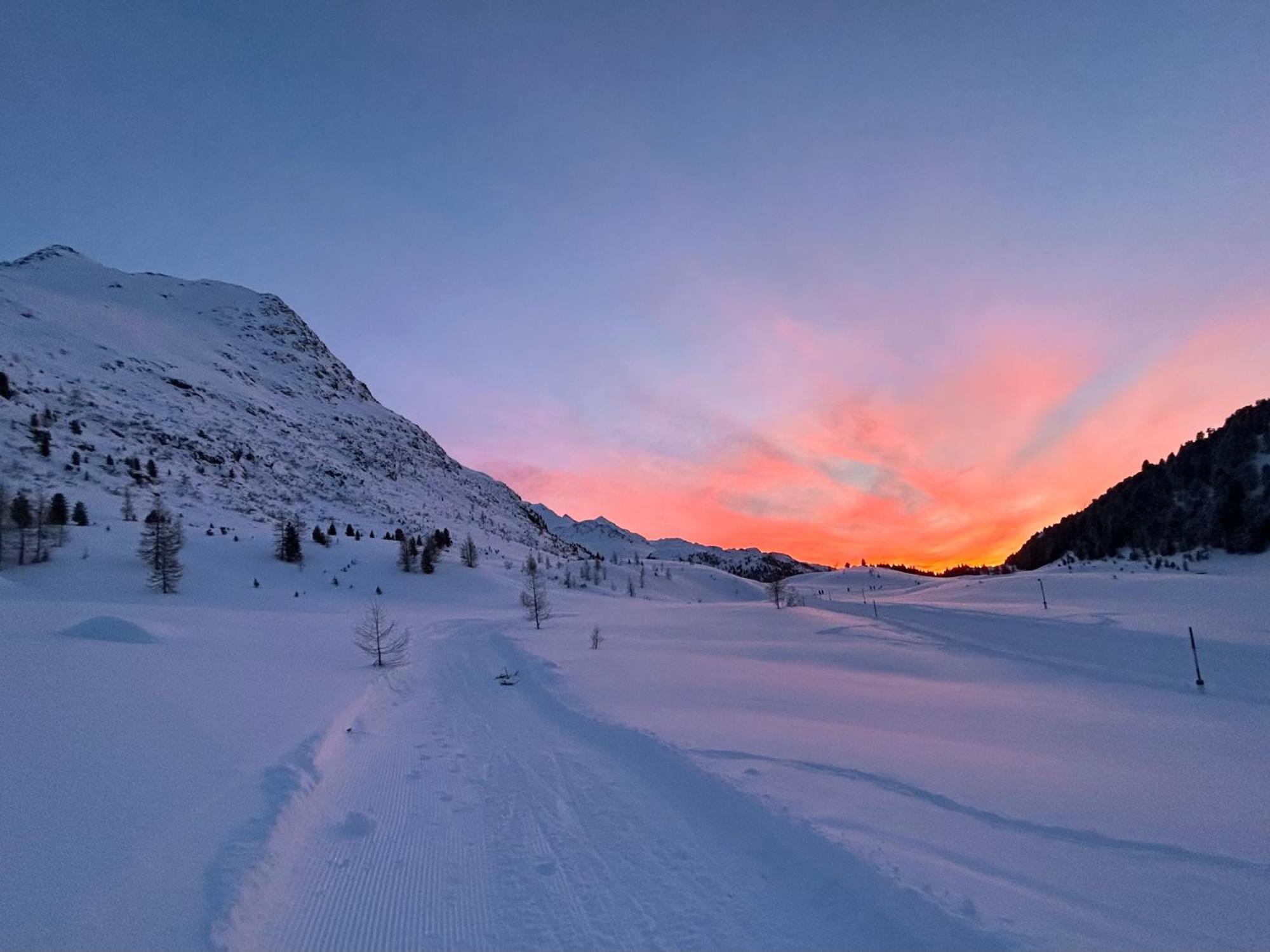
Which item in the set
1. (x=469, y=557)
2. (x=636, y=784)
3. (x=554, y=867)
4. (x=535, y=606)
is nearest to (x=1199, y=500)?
(x=535, y=606)

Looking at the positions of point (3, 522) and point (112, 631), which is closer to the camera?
point (112, 631)

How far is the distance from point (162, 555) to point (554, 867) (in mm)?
43528

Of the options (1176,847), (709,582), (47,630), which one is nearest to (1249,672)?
(1176,847)

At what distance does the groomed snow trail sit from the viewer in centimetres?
496

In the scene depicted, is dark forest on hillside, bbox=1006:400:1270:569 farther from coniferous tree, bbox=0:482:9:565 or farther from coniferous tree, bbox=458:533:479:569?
coniferous tree, bbox=0:482:9:565

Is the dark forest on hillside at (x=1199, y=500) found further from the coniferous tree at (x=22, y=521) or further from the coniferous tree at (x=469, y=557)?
the coniferous tree at (x=22, y=521)

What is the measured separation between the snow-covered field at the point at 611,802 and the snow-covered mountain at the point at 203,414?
181ft

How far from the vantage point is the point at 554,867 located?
6.16 m

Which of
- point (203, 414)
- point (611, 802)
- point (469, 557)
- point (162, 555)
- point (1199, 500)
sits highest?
point (203, 414)

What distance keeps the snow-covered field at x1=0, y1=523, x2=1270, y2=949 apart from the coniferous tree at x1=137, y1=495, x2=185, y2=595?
1938cm

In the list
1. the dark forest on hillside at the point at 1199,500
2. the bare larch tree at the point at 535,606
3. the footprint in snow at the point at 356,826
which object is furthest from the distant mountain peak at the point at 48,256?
the dark forest on hillside at the point at 1199,500

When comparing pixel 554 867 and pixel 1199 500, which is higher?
pixel 1199 500

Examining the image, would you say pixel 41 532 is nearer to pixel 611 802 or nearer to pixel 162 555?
pixel 162 555

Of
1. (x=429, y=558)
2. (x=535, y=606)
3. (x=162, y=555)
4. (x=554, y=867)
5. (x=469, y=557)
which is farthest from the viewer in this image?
(x=469, y=557)
